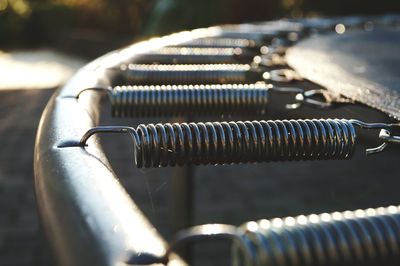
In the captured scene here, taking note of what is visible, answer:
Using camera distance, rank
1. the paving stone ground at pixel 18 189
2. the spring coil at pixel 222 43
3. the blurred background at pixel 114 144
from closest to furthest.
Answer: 1. the spring coil at pixel 222 43
2. the paving stone ground at pixel 18 189
3. the blurred background at pixel 114 144

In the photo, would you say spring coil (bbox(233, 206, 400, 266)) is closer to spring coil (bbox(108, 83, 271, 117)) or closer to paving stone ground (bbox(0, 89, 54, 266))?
spring coil (bbox(108, 83, 271, 117))

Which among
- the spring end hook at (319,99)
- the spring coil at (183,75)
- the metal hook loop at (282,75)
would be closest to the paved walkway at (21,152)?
the spring coil at (183,75)

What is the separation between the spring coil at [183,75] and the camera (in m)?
2.01

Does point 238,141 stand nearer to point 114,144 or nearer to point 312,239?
point 312,239

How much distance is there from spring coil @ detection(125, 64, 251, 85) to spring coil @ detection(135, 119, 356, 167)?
84 centimetres

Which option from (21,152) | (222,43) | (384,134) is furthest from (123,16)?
(384,134)

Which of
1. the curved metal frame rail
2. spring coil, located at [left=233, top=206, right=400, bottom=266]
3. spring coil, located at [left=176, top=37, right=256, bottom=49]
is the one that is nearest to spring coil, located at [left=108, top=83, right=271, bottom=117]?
the curved metal frame rail

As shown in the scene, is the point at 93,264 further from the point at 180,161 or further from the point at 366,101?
the point at 366,101

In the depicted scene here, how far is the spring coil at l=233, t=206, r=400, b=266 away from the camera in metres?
0.61

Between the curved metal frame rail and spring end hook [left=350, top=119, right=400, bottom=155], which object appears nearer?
the curved metal frame rail

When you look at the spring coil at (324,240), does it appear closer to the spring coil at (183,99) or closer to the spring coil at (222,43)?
the spring coil at (183,99)

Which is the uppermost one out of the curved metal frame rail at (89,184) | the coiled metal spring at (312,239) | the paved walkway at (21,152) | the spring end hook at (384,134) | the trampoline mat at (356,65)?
the trampoline mat at (356,65)

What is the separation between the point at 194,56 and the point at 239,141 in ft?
4.44

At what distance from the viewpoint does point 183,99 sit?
1.58m
